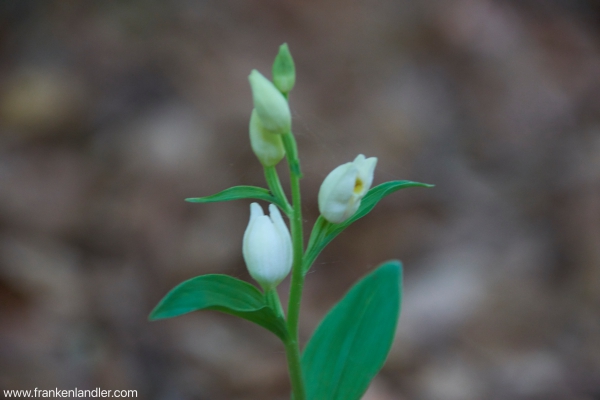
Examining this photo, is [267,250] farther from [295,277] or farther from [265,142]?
[265,142]

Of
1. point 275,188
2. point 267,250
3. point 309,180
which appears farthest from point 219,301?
point 309,180

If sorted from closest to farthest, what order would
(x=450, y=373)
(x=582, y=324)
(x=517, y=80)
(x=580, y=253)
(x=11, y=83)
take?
1. (x=450, y=373)
2. (x=582, y=324)
3. (x=580, y=253)
4. (x=11, y=83)
5. (x=517, y=80)

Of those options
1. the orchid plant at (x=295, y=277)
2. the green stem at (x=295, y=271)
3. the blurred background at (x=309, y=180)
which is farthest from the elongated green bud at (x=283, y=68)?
the blurred background at (x=309, y=180)

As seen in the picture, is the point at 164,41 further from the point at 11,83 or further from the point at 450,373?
the point at 450,373

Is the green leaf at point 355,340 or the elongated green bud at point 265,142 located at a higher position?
the elongated green bud at point 265,142

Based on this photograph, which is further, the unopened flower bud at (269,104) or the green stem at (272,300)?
the green stem at (272,300)

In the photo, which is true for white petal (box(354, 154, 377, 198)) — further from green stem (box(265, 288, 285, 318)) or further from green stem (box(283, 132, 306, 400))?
green stem (box(265, 288, 285, 318))

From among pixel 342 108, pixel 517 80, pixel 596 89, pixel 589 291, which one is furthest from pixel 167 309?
pixel 596 89

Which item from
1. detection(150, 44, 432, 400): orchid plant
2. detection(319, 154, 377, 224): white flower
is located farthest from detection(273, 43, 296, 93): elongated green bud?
detection(319, 154, 377, 224): white flower

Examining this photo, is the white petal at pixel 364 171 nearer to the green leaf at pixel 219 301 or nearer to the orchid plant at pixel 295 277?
the orchid plant at pixel 295 277
